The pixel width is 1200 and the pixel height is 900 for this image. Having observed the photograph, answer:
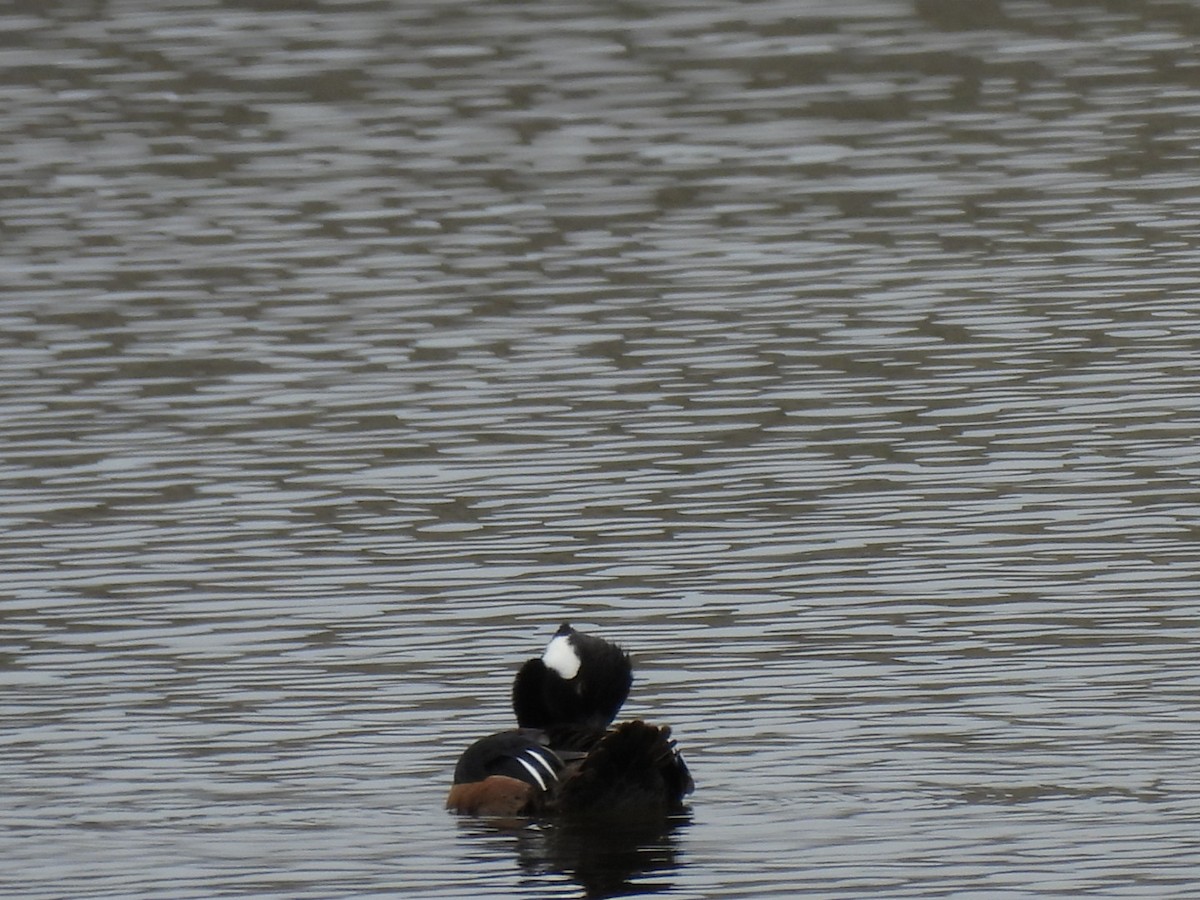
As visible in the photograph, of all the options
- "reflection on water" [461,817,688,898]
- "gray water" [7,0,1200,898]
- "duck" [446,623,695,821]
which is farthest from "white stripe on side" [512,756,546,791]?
"gray water" [7,0,1200,898]

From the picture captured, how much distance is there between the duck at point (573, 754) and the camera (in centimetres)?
1107

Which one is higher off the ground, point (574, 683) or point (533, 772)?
point (574, 683)

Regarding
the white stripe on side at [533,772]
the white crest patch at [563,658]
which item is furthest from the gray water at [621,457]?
the white crest patch at [563,658]

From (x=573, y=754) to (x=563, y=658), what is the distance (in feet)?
1.32

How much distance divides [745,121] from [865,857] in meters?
18.1

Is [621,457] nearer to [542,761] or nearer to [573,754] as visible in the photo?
[573,754]

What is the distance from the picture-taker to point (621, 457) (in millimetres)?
16828

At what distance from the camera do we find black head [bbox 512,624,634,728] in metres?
11.8

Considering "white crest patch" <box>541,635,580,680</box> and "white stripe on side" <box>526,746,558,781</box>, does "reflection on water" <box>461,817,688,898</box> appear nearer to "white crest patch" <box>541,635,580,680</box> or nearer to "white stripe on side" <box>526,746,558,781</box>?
"white stripe on side" <box>526,746,558,781</box>

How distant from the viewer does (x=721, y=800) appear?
1127 centimetres

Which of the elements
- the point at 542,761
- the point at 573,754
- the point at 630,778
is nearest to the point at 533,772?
the point at 542,761

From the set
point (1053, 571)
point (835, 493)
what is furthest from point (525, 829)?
point (835, 493)

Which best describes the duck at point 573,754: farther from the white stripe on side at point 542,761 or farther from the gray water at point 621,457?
the gray water at point 621,457

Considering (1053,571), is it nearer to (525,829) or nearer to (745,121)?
(525,829)
